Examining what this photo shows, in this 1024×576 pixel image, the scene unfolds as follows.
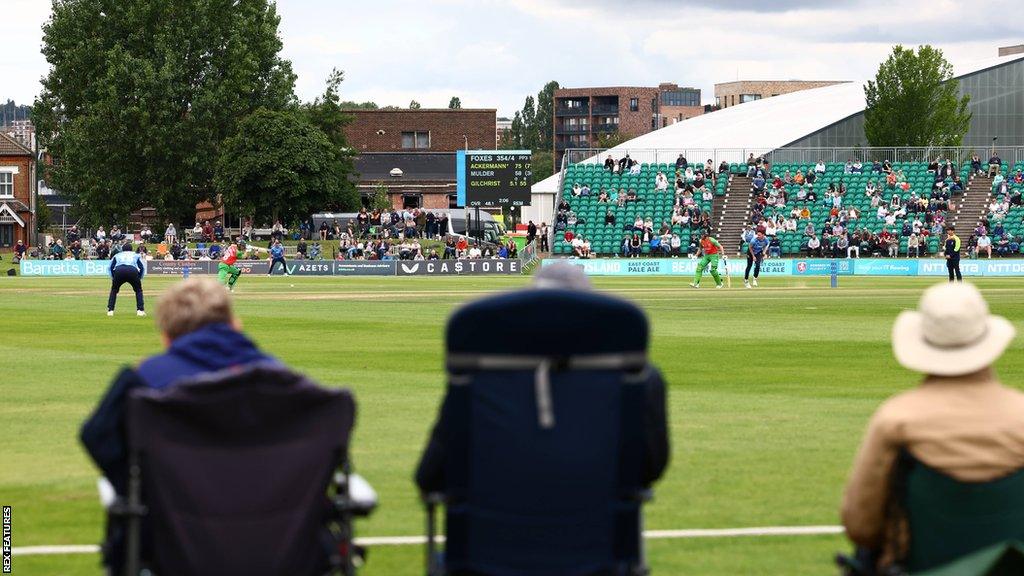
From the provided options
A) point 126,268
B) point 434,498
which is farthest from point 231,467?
point 126,268

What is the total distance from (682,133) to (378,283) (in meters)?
56.1

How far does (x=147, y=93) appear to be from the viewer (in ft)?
293

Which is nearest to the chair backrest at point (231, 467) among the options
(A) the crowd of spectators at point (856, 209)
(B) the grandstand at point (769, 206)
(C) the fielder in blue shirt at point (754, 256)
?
(C) the fielder in blue shirt at point (754, 256)

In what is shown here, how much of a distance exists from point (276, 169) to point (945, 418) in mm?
83841

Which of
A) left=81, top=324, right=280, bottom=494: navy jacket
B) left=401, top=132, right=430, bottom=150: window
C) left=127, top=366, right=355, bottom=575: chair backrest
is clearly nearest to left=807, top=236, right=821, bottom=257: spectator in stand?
left=81, top=324, right=280, bottom=494: navy jacket

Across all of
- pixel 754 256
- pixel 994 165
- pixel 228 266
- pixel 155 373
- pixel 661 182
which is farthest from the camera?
pixel 994 165

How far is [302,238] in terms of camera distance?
81.1 meters

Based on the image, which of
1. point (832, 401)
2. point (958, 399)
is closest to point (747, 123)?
point (832, 401)

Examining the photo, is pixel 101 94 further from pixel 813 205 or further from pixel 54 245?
pixel 813 205

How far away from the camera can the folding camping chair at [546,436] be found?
214 inches

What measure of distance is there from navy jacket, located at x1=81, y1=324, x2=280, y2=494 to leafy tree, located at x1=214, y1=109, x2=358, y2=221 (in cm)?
8203

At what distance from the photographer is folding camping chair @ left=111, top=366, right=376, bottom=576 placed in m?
5.70

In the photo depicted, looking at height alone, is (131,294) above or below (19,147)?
below

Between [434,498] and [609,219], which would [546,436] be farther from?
[609,219]
